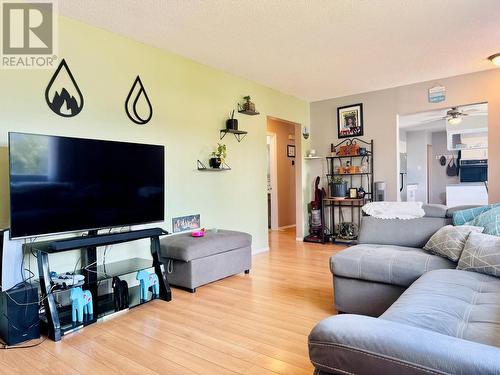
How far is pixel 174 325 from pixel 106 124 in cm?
→ 188

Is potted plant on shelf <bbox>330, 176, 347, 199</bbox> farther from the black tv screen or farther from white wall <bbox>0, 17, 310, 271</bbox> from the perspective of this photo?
the black tv screen

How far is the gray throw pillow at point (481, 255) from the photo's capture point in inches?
77.9

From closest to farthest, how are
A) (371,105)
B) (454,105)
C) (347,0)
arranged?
(347,0) → (454,105) → (371,105)

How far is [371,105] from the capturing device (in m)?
5.36

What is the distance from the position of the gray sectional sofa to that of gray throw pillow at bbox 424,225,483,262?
0.07 meters

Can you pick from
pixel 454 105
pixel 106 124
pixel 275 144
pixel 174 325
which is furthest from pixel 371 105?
pixel 174 325

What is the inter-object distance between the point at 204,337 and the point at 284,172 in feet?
17.5

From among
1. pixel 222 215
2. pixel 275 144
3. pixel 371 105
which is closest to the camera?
pixel 222 215

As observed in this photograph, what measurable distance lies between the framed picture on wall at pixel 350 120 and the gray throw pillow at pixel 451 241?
329cm

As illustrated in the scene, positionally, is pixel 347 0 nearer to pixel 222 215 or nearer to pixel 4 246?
pixel 222 215

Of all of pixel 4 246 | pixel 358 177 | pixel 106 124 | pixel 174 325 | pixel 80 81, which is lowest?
pixel 174 325

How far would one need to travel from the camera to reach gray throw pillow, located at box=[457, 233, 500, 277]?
6.49ft

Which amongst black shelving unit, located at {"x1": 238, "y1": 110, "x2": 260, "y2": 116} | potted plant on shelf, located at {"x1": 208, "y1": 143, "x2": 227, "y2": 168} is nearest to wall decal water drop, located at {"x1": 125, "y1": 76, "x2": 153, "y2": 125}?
potted plant on shelf, located at {"x1": 208, "y1": 143, "x2": 227, "y2": 168}

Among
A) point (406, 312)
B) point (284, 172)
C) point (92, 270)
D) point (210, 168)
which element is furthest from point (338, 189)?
Answer: point (406, 312)
